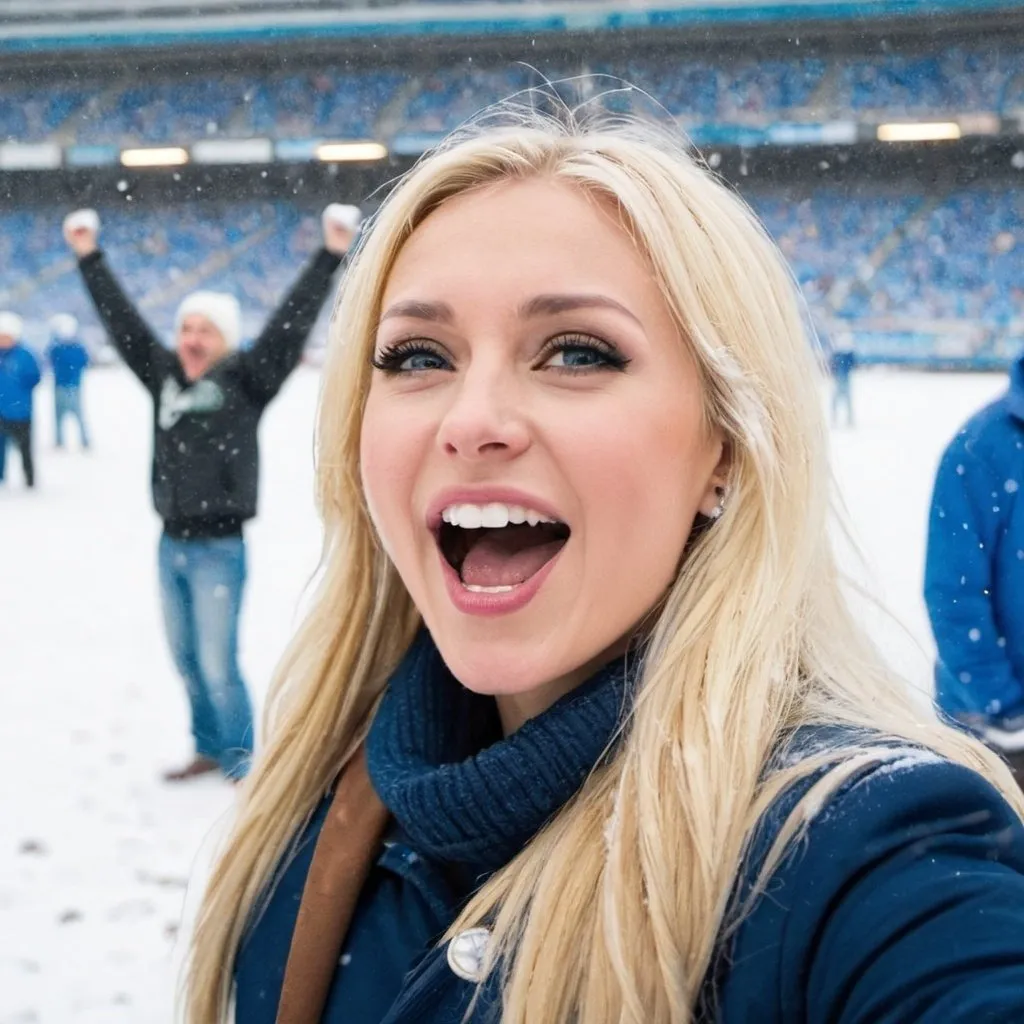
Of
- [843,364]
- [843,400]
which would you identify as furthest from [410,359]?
[843,400]

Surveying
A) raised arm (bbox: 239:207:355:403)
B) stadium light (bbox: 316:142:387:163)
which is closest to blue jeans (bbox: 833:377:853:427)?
raised arm (bbox: 239:207:355:403)

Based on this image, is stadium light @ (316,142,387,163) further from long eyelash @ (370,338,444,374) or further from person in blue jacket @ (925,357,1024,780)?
long eyelash @ (370,338,444,374)

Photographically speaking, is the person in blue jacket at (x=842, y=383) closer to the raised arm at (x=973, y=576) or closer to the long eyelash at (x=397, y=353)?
the raised arm at (x=973, y=576)

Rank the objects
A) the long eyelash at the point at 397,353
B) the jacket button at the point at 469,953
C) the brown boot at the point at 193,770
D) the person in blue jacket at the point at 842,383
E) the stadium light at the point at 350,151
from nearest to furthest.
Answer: the jacket button at the point at 469,953, the long eyelash at the point at 397,353, the brown boot at the point at 193,770, the person in blue jacket at the point at 842,383, the stadium light at the point at 350,151

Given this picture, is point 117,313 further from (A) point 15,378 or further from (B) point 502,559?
(A) point 15,378

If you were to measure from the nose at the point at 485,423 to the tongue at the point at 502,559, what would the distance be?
14 cm

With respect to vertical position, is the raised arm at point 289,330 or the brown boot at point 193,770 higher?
the raised arm at point 289,330

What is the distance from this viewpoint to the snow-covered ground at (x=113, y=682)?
230 cm

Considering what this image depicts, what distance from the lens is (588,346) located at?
82 centimetres

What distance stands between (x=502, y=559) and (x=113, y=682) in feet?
13.0

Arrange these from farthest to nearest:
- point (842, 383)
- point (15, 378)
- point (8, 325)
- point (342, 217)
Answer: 1. point (842, 383)
2. point (15, 378)
3. point (8, 325)
4. point (342, 217)

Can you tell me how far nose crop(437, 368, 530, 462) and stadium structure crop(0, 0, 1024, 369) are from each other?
1235 cm

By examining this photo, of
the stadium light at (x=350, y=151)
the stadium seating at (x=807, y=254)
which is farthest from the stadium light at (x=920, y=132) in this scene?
the stadium light at (x=350, y=151)

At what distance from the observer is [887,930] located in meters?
0.59
